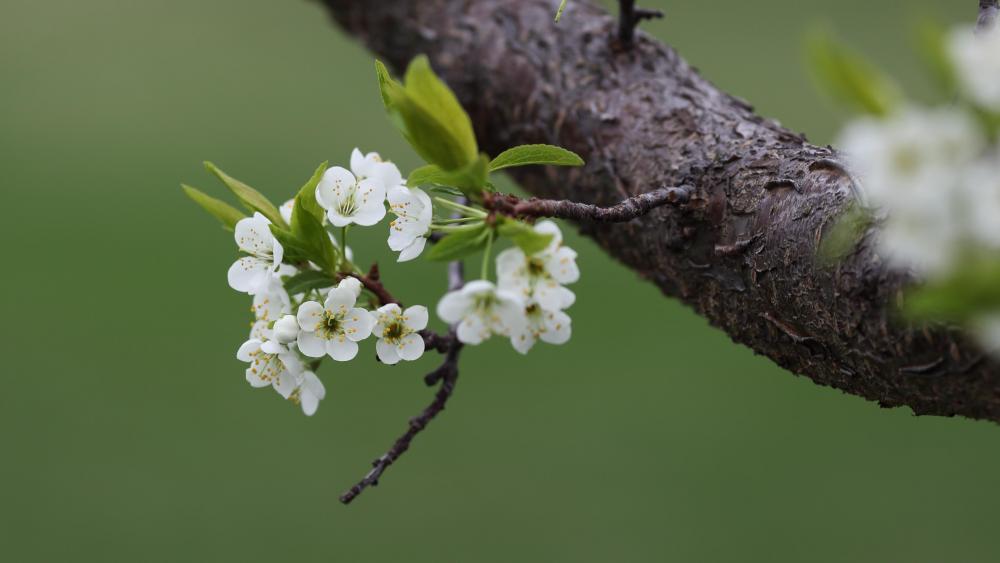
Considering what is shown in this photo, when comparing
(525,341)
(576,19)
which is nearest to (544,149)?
(525,341)

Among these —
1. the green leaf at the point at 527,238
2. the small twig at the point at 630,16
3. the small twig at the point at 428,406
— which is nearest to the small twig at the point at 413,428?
the small twig at the point at 428,406

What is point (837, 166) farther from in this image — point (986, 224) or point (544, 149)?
point (986, 224)

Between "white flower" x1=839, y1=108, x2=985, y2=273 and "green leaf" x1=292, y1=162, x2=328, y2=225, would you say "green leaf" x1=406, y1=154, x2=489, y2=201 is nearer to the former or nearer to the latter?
"green leaf" x1=292, y1=162, x2=328, y2=225

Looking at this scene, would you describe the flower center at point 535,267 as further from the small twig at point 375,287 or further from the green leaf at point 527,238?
the small twig at point 375,287

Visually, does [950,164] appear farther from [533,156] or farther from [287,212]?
[287,212]

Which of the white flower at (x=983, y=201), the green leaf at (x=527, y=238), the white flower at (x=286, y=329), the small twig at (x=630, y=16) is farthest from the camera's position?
the small twig at (x=630, y=16)

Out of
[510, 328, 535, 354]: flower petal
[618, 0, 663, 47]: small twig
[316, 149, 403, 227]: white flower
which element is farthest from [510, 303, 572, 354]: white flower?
[618, 0, 663, 47]: small twig
